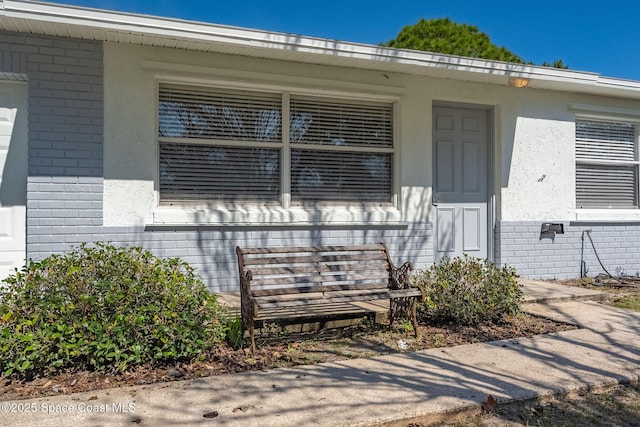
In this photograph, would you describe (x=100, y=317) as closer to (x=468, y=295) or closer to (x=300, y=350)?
(x=300, y=350)

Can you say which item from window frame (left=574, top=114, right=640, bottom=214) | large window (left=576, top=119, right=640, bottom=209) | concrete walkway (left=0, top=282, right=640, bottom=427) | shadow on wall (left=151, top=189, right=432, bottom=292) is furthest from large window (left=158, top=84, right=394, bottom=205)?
large window (left=576, top=119, right=640, bottom=209)

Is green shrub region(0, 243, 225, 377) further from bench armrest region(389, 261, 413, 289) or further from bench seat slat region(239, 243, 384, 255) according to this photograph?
bench armrest region(389, 261, 413, 289)

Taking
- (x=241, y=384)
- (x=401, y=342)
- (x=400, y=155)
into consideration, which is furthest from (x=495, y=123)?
(x=241, y=384)

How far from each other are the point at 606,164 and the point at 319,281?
6.06 m

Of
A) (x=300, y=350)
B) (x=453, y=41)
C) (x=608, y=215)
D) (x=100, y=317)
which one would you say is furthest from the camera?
(x=453, y=41)

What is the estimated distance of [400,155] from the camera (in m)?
6.60

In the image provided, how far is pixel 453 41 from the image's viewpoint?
17188mm

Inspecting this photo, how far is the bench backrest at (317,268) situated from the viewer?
→ 4156 millimetres

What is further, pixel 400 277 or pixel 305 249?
pixel 400 277

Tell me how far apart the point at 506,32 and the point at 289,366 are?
17.3 meters

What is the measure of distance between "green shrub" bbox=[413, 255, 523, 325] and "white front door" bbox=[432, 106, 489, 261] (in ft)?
6.94

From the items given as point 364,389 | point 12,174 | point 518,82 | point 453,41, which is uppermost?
point 453,41

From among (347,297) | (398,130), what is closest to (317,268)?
(347,297)

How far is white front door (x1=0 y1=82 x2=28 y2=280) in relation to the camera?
5.21m
